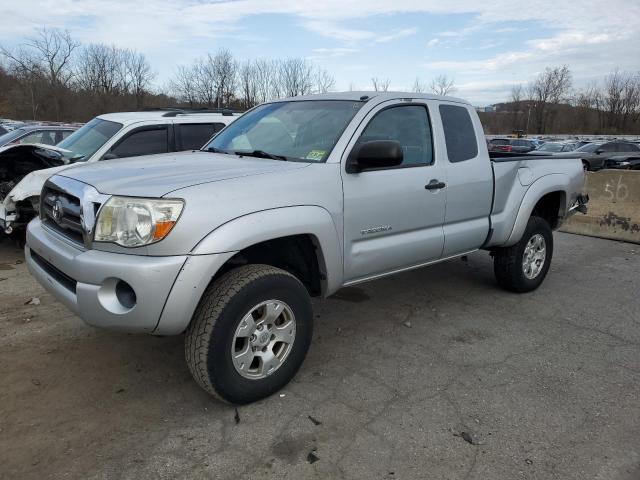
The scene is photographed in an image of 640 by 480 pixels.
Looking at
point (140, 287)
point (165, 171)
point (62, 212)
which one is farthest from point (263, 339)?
point (62, 212)

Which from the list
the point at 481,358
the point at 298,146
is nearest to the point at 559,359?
the point at 481,358

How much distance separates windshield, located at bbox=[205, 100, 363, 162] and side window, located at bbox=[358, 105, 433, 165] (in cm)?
21

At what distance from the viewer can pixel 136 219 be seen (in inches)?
100

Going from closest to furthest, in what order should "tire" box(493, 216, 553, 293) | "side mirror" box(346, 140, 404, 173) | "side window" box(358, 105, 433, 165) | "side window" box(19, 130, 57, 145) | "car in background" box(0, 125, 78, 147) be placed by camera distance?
"side mirror" box(346, 140, 404, 173) → "side window" box(358, 105, 433, 165) → "tire" box(493, 216, 553, 293) → "car in background" box(0, 125, 78, 147) → "side window" box(19, 130, 57, 145)

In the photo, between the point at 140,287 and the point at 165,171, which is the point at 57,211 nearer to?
the point at 165,171

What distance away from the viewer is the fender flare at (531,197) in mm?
4648

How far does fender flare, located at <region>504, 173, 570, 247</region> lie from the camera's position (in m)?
4.65

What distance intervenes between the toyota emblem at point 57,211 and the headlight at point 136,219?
0.58 meters

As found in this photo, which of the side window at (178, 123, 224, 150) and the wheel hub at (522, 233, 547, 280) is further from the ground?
the side window at (178, 123, 224, 150)

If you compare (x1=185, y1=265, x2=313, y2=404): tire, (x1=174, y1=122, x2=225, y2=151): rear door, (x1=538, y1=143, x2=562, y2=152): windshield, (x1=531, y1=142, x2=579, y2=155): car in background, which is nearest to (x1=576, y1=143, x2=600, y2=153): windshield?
(x1=531, y1=142, x2=579, y2=155): car in background

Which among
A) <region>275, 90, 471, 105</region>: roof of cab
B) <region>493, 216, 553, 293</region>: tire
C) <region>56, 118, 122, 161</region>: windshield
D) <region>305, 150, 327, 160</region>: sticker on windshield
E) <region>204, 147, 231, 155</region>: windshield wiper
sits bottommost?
<region>493, 216, 553, 293</region>: tire

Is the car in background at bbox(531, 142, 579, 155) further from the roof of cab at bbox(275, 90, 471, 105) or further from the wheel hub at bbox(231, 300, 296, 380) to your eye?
the wheel hub at bbox(231, 300, 296, 380)

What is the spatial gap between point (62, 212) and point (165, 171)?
0.67 metres

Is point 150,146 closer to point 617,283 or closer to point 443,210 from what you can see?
point 443,210
